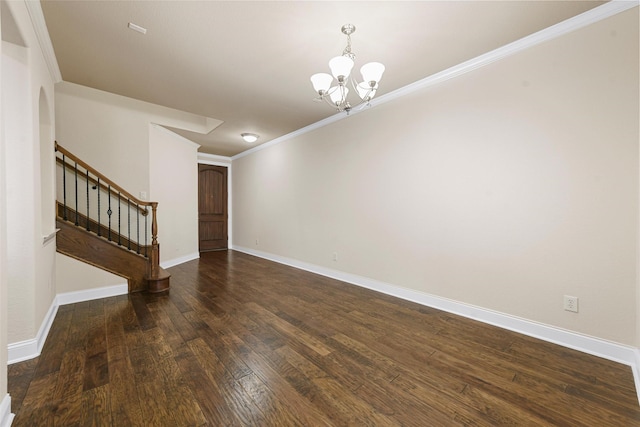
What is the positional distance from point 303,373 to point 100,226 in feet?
11.2

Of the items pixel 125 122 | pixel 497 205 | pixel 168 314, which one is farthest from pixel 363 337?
pixel 125 122

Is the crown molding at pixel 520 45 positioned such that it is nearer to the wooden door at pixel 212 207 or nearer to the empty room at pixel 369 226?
the empty room at pixel 369 226

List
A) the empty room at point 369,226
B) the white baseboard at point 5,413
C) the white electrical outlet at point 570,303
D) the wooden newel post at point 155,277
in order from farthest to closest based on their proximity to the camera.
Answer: the wooden newel post at point 155,277, the white electrical outlet at point 570,303, the empty room at point 369,226, the white baseboard at point 5,413

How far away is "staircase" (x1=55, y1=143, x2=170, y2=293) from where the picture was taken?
3008 mm

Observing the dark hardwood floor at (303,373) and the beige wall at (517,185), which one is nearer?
the dark hardwood floor at (303,373)

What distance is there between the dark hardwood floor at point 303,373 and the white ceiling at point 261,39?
8.36ft

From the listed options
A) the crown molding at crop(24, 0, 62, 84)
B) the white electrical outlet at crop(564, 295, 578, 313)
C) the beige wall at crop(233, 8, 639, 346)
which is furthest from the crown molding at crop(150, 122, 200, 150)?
the white electrical outlet at crop(564, 295, 578, 313)

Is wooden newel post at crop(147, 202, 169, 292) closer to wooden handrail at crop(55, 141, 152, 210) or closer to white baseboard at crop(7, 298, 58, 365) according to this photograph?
wooden handrail at crop(55, 141, 152, 210)

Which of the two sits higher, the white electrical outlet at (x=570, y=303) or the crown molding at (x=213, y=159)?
the crown molding at (x=213, y=159)

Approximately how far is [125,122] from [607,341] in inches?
225

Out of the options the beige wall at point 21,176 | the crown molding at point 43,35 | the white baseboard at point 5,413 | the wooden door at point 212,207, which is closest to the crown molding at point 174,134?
the wooden door at point 212,207

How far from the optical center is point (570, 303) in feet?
6.87

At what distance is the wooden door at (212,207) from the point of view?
6.62 meters

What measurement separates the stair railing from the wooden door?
267 cm
